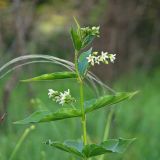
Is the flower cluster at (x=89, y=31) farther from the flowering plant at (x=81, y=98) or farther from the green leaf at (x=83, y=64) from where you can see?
the green leaf at (x=83, y=64)

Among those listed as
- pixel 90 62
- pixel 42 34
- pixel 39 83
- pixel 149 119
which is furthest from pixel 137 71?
pixel 90 62

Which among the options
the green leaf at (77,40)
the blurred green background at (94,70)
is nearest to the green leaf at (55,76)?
the green leaf at (77,40)

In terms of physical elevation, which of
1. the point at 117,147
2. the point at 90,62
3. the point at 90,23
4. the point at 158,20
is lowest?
the point at 117,147

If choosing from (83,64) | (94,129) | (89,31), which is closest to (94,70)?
(94,129)

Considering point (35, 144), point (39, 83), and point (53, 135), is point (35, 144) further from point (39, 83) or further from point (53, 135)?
point (39, 83)

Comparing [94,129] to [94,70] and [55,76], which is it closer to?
[55,76]

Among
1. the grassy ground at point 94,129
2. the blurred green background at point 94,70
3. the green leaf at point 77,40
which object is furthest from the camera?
the blurred green background at point 94,70

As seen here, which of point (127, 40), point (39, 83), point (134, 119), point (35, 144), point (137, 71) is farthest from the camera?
point (127, 40)
